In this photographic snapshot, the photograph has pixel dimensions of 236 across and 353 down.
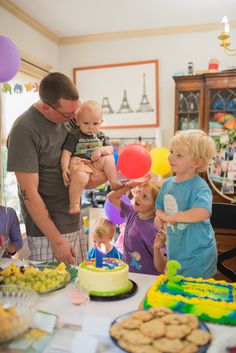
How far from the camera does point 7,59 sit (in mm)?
2189

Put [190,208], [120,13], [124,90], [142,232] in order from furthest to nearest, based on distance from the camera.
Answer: [124,90]
[120,13]
[142,232]
[190,208]

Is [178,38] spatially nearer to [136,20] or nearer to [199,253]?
[136,20]

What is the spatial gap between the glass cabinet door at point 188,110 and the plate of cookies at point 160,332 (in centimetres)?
309

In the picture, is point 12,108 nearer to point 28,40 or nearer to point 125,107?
point 28,40

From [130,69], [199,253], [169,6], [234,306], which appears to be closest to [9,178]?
[130,69]

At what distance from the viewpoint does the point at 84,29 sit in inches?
166

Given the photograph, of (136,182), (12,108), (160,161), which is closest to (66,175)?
(136,182)

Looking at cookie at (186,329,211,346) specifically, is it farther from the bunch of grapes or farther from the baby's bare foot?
the baby's bare foot

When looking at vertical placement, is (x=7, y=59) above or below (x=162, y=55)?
below

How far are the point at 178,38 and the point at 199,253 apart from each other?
3195 millimetres

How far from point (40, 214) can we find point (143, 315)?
2.77 ft

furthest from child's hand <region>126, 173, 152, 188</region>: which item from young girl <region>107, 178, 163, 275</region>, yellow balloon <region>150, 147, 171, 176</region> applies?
yellow balloon <region>150, 147, 171, 176</region>

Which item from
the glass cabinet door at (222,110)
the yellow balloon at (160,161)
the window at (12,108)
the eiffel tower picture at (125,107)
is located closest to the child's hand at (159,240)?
the yellow balloon at (160,161)

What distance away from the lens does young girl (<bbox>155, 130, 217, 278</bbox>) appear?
1.63 m
